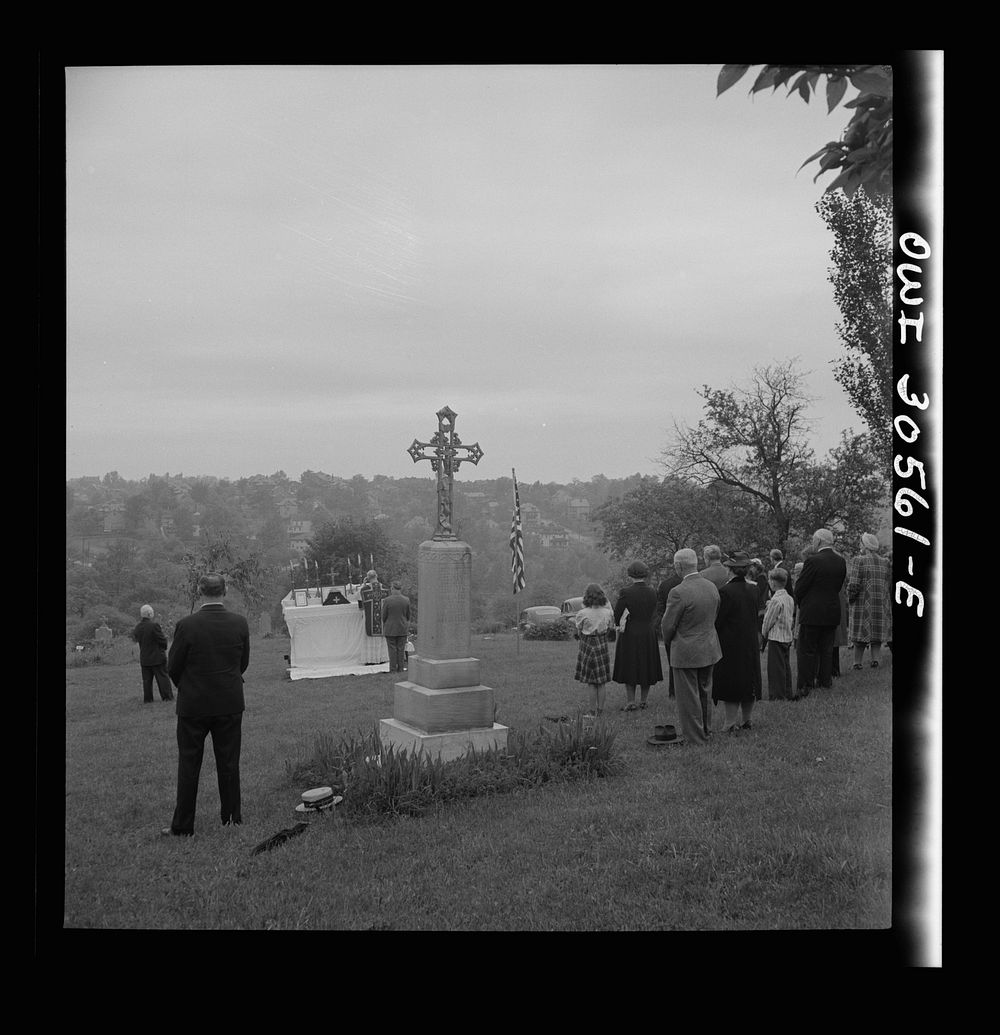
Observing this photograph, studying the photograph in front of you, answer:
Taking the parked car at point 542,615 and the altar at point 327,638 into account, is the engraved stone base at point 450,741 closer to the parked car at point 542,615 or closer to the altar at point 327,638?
the altar at point 327,638

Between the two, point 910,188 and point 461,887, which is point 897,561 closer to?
point 910,188

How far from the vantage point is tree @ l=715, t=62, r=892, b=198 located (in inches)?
148

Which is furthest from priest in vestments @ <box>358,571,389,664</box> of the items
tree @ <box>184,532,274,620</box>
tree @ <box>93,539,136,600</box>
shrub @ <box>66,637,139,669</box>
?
tree @ <box>93,539,136,600</box>

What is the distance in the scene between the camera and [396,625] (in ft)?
41.8

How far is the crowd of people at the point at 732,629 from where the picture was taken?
24.0 feet

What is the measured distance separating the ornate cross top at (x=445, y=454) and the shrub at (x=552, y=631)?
1028cm

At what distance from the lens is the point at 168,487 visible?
312 inches

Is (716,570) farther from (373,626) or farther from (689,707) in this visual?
(373,626)

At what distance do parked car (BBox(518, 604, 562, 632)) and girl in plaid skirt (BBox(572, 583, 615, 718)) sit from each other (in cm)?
887

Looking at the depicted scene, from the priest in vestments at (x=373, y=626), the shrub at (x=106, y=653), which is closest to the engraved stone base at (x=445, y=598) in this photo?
the shrub at (x=106, y=653)

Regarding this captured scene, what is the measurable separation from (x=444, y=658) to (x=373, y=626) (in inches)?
250

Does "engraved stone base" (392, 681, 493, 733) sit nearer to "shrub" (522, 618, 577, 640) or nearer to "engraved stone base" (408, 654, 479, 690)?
"engraved stone base" (408, 654, 479, 690)

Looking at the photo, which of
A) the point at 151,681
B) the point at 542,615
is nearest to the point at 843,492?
the point at 151,681
